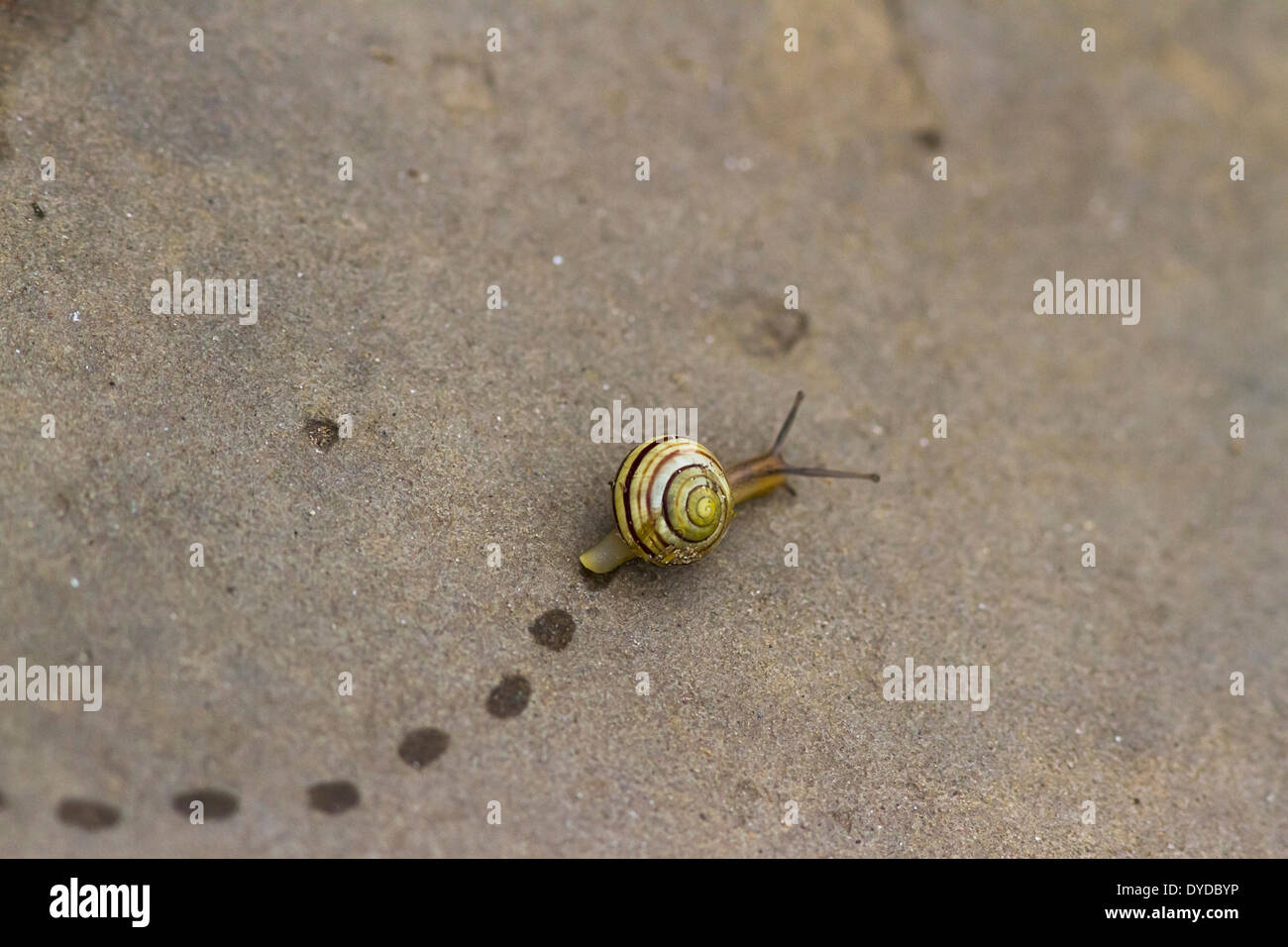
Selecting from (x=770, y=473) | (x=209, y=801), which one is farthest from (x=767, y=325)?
(x=209, y=801)

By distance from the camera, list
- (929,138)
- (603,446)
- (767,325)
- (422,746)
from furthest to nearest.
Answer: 1. (929,138)
2. (767,325)
3. (603,446)
4. (422,746)

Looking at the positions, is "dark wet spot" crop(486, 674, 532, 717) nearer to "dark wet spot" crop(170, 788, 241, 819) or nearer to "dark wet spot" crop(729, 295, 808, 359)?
"dark wet spot" crop(170, 788, 241, 819)

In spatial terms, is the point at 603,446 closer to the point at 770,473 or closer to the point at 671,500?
the point at 671,500

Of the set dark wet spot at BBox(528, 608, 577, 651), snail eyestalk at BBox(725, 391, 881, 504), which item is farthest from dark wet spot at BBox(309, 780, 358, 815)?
snail eyestalk at BBox(725, 391, 881, 504)

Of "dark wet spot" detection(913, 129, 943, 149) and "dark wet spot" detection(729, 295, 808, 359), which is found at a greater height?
"dark wet spot" detection(913, 129, 943, 149)

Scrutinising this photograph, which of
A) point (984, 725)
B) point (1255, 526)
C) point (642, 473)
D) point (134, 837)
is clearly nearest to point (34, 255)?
point (134, 837)

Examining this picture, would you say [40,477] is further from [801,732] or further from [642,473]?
[801,732]

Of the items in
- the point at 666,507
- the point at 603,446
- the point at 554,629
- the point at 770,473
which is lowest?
the point at 554,629
